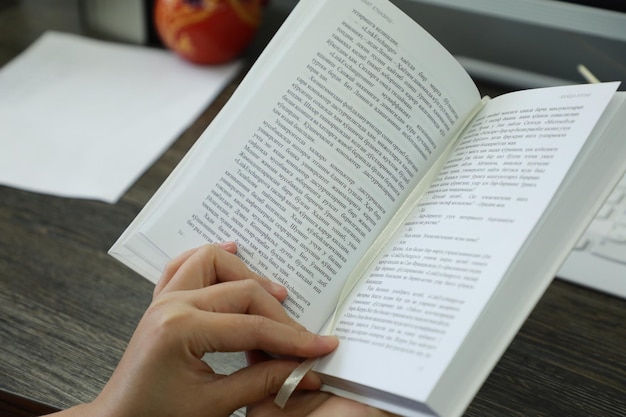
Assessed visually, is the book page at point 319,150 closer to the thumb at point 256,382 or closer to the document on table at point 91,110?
the thumb at point 256,382

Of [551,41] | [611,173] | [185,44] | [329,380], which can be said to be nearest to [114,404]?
[329,380]

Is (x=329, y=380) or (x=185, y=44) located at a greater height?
(x=185, y=44)

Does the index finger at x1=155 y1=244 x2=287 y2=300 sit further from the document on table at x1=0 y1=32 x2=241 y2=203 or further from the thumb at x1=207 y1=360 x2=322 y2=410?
the document on table at x1=0 y1=32 x2=241 y2=203

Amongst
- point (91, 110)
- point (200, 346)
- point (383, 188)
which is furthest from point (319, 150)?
point (91, 110)

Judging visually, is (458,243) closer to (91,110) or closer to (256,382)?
(256,382)

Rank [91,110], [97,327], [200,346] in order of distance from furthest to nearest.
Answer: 1. [91,110]
2. [97,327]
3. [200,346]

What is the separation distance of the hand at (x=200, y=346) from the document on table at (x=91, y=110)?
0.33 metres

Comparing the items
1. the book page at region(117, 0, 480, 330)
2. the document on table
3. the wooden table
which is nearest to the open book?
the book page at region(117, 0, 480, 330)

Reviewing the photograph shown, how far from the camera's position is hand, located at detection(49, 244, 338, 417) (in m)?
0.45

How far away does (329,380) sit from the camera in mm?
Result: 488

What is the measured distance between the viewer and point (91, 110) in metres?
0.92

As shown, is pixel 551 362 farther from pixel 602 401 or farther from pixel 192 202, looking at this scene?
pixel 192 202

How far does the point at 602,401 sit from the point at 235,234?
309mm

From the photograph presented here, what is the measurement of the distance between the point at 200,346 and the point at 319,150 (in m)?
0.16
